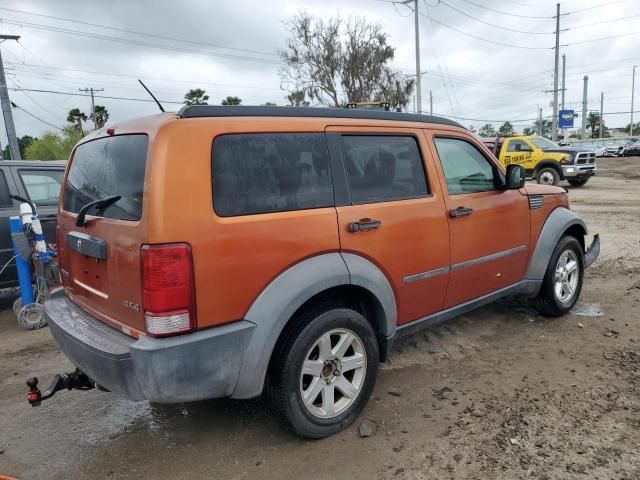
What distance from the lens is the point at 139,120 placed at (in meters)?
2.62

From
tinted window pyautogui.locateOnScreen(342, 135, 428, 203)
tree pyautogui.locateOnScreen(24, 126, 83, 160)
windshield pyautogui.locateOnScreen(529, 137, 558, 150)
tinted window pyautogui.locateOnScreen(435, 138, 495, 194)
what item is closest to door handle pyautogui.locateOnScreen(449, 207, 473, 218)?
tinted window pyautogui.locateOnScreen(435, 138, 495, 194)

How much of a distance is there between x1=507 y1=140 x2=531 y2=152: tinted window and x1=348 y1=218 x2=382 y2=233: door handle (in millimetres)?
17299

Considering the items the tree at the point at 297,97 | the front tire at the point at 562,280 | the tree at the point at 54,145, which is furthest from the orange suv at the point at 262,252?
the tree at the point at 54,145

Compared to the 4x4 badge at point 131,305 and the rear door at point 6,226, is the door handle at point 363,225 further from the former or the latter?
the rear door at point 6,226

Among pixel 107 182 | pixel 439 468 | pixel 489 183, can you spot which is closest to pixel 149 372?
pixel 107 182

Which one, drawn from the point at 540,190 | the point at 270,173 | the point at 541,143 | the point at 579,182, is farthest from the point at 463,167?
the point at 579,182

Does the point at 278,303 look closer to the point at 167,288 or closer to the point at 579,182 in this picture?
the point at 167,288

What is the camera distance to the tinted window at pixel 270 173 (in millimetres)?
2418

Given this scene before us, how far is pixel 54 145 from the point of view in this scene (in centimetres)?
A: 4978

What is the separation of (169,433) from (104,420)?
53 centimetres

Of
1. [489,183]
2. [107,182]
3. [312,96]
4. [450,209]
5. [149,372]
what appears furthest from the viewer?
[312,96]

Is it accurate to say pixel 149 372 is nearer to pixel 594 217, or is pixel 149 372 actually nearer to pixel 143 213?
pixel 143 213

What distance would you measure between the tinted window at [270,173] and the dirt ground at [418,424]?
56.7 inches

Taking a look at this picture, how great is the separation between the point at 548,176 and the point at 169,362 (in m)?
18.2
